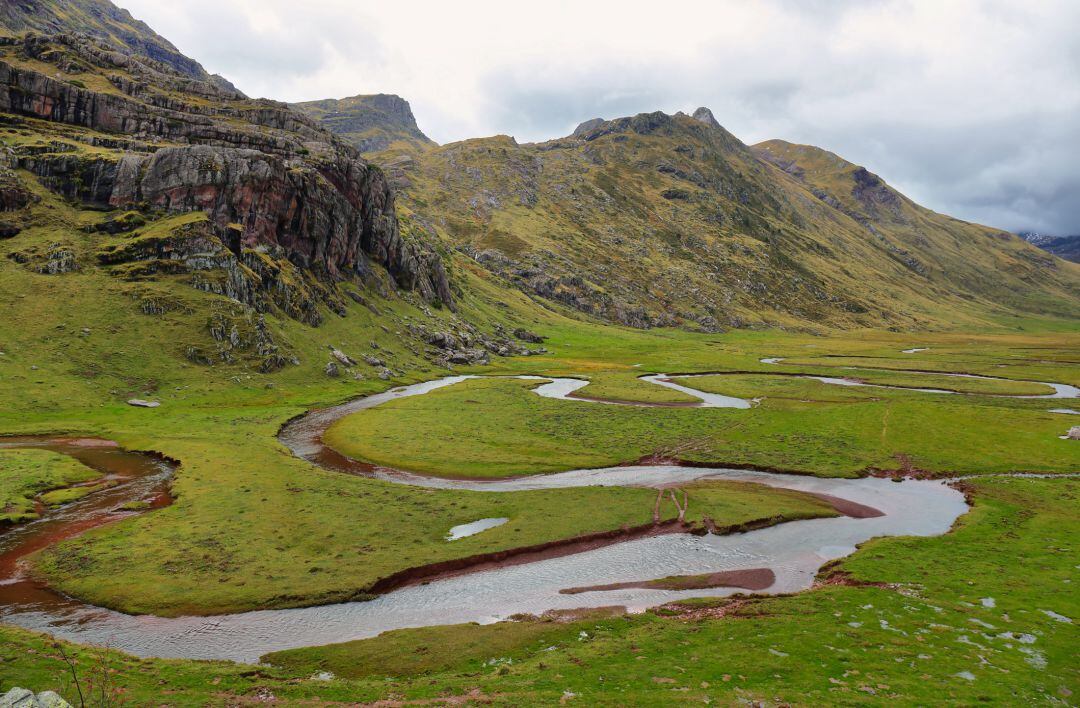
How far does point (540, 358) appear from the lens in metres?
175

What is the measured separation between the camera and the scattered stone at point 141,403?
264 feet

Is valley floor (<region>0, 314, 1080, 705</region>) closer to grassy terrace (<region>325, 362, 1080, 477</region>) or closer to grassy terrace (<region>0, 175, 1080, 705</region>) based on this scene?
grassy terrace (<region>0, 175, 1080, 705</region>)

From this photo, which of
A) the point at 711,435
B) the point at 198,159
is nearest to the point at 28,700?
the point at 711,435

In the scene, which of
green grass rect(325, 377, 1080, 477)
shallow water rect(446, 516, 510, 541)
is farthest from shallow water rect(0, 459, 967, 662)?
green grass rect(325, 377, 1080, 477)

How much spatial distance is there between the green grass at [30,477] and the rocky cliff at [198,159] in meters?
83.0

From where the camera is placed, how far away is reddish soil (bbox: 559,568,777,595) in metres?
36.9

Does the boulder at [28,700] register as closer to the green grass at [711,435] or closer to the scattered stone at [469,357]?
the green grass at [711,435]

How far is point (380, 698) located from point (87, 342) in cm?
9822

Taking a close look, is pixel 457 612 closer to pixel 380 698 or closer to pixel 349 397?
pixel 380 698

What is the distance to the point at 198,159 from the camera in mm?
126375

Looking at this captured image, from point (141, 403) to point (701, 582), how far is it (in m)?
87.3

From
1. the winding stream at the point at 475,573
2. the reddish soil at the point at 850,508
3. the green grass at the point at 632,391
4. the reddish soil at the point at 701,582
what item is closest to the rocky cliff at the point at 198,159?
the winding stream at the point at 475,573

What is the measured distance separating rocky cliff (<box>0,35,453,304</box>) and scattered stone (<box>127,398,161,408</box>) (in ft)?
189

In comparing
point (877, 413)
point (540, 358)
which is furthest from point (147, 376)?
point (877, 413)
